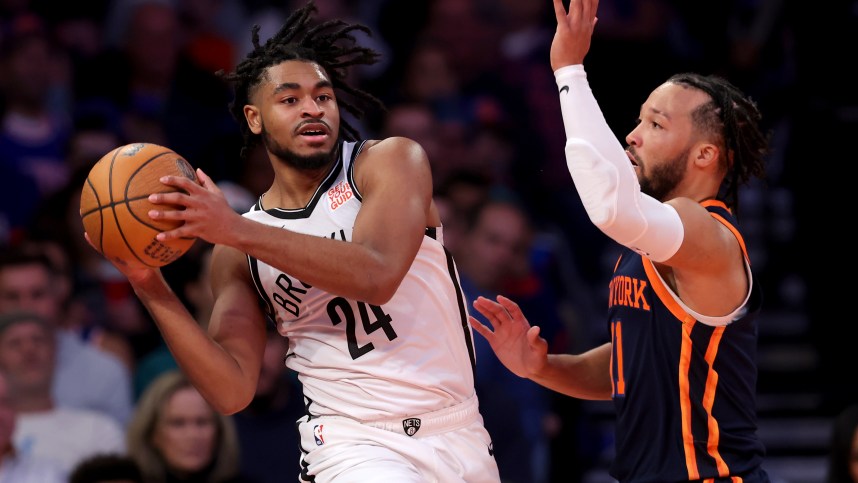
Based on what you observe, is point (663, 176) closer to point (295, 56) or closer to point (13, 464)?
point (295, 56)

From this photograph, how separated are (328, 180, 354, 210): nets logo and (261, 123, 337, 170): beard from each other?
102 millimetres

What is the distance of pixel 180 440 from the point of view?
6.36 m

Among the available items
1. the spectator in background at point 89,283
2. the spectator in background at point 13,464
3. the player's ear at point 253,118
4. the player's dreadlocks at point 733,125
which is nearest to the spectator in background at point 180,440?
the spectator in background at point 13,464

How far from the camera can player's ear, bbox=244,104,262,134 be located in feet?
15.7

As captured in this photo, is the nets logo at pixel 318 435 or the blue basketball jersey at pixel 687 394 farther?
the nets logo at pixel 318 435

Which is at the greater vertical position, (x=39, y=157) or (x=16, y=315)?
(x=39, y=157)

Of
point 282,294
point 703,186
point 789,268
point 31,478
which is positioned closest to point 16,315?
point 31,478

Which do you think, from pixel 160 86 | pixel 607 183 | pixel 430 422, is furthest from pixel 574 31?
pixel 160 86

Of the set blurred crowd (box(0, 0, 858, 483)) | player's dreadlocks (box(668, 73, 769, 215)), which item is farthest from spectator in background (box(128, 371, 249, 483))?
player's dreadlocks (box(668, 73, 769, 215))

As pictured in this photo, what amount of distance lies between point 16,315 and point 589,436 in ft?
13.3

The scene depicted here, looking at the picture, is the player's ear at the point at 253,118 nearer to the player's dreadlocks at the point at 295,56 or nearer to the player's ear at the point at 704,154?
the player's dreadlocks at the point at 295,56

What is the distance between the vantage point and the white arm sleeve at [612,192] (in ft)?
12.6

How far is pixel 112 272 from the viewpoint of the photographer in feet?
25.6

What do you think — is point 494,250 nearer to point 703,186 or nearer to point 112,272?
point 112,272
